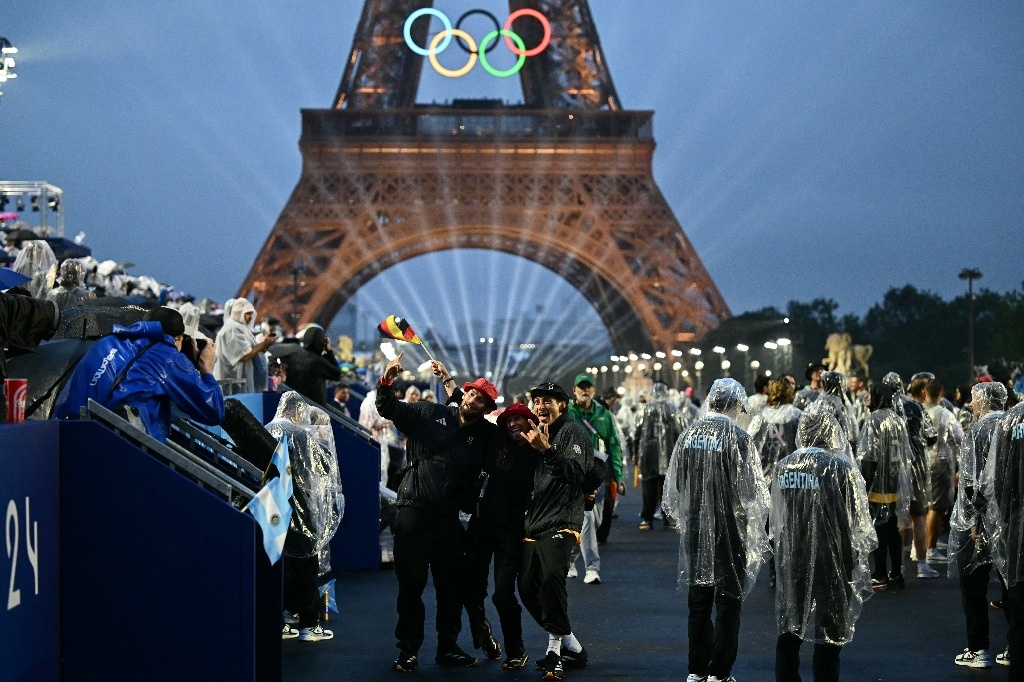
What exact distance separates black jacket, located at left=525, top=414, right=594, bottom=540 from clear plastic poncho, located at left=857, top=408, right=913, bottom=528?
418cm

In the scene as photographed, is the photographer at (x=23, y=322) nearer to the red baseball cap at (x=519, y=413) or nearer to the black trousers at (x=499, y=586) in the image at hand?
the red baseball cap at (x=519, y=413)

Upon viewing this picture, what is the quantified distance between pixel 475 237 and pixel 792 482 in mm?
41489

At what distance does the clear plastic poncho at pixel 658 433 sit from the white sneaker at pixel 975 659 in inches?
323

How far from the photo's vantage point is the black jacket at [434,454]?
26.5 feet

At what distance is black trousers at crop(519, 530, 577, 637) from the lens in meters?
7.84

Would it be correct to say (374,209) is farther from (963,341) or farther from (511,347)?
(511,347)

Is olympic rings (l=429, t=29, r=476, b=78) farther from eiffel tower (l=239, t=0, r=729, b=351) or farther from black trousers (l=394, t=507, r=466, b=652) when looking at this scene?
black trousers (l=394, t=507, r=466, b=652)

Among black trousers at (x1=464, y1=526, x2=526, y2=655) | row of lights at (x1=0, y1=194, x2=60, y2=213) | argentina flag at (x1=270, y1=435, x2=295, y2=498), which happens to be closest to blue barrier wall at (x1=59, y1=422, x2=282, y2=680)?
argentina flag at (x1=270, y1=435, x2=295, y2=498)

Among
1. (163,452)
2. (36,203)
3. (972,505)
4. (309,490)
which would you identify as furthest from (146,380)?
(36,203)

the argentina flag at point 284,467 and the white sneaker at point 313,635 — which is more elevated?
the argentina flag at point 284,467

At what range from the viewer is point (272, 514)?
6.02m

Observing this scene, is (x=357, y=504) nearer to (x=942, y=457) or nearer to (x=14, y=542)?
(x=942, y=457)

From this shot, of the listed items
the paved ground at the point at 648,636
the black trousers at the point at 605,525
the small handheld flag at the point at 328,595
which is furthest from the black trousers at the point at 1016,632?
the black trousers at the point at 605,525

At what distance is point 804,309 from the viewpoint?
220 ft
